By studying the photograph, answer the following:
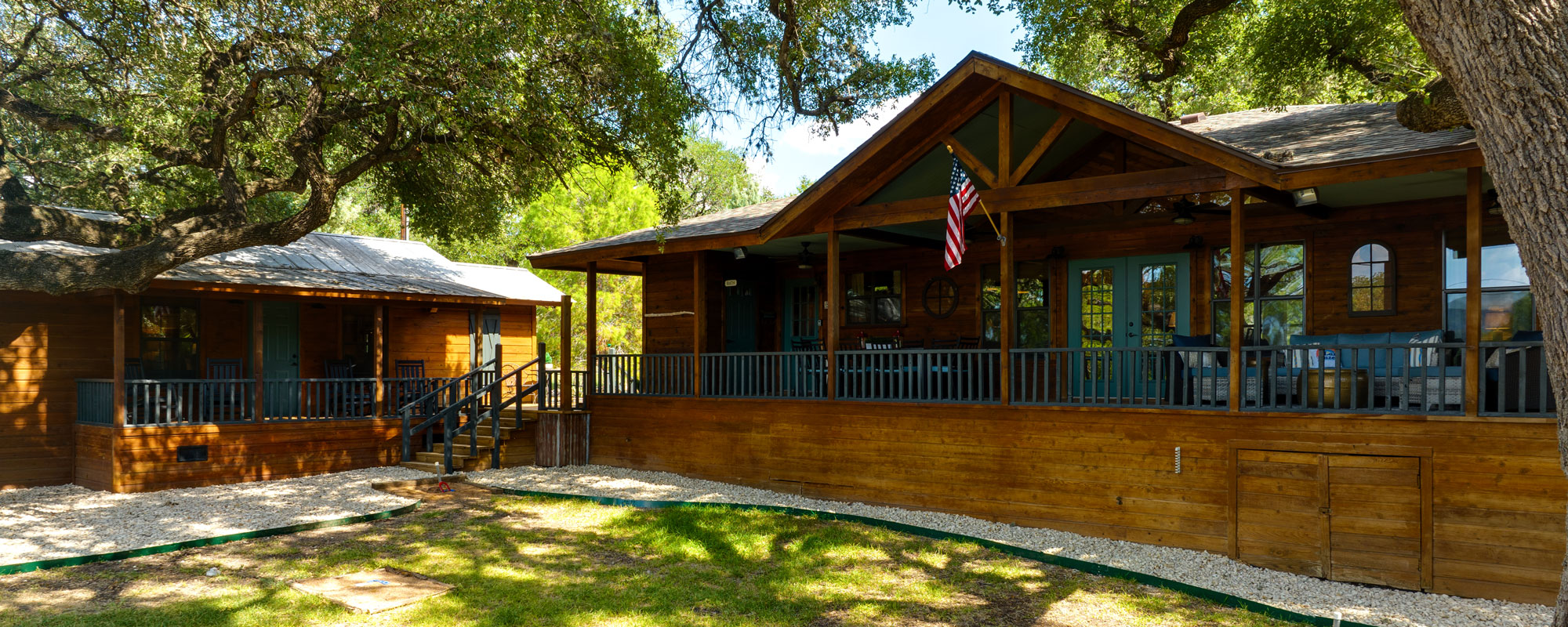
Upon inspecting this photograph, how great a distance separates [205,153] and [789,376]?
27.3 feet

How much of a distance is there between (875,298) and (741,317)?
2373 mm

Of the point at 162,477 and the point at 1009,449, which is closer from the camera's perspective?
the point at 1009,449

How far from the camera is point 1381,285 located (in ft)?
34.7

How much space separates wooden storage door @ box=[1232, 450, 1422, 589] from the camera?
8.12 metres

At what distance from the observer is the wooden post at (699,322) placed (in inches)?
543

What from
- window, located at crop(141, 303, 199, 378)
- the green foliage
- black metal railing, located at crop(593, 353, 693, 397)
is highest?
the green foliage

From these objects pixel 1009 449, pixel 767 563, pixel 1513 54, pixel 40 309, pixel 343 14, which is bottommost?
pixel 767 563

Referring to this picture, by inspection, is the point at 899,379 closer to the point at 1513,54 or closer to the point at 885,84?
the point at 885,84

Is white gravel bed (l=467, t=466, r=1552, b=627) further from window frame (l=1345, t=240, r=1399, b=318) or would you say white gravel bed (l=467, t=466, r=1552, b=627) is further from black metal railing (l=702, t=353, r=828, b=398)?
window frame (l=1345, t=240, r=1399, b=318)

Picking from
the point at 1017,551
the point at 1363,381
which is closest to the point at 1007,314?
the point at 1017,551

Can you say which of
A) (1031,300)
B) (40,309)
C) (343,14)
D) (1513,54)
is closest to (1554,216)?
(1513,54)

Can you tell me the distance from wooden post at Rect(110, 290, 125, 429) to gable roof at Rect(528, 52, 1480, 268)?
6.65 metres

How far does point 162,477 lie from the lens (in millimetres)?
12836

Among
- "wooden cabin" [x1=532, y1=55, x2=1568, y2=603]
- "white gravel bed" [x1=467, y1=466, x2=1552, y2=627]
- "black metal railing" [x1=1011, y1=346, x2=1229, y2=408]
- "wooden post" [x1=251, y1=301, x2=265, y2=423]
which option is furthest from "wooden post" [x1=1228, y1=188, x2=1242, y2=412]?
"wooden post" [x1=251, y1=301, x2=265, y2=423]
